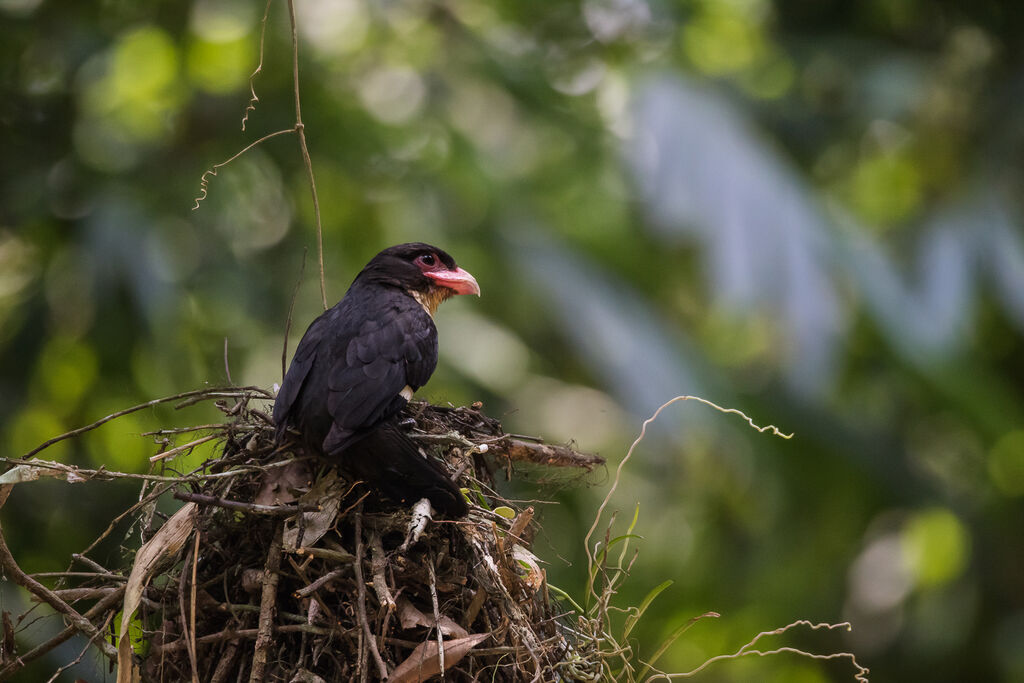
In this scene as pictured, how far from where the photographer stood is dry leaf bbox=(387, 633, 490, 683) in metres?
1.95

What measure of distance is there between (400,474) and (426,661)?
387mm

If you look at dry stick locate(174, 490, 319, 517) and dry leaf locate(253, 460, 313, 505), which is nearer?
dry stick locate(174, 490, 319, 517)

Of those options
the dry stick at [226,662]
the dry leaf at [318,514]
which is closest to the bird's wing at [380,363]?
the dry leaf at [318,514]

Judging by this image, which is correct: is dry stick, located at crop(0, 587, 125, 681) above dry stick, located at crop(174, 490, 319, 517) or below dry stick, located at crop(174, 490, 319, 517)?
below

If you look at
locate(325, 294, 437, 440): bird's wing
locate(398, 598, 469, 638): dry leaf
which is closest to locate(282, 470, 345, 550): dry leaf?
locate(325, 294, 437, 440): bird's wing

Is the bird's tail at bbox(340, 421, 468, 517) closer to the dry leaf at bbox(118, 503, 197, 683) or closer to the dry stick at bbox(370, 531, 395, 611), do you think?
the dry stick at bbox(370, 531, 395, 611)

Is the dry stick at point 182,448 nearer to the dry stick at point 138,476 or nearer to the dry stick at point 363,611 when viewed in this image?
the dry stick at point 138,476

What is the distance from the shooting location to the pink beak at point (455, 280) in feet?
→ 10.2

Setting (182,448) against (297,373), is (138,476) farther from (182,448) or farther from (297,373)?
(297,373)

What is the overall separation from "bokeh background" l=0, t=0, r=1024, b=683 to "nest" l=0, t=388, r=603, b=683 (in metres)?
2.37

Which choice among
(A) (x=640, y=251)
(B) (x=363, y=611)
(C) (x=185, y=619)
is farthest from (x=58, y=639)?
(A) (x=640, y=251)

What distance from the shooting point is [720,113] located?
7207 millimetres

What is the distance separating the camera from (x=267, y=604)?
1.99m

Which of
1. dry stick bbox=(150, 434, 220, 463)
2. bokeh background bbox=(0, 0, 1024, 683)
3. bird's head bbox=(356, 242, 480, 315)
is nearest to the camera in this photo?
dry stick bbox=(150, 434, 220, 463)
